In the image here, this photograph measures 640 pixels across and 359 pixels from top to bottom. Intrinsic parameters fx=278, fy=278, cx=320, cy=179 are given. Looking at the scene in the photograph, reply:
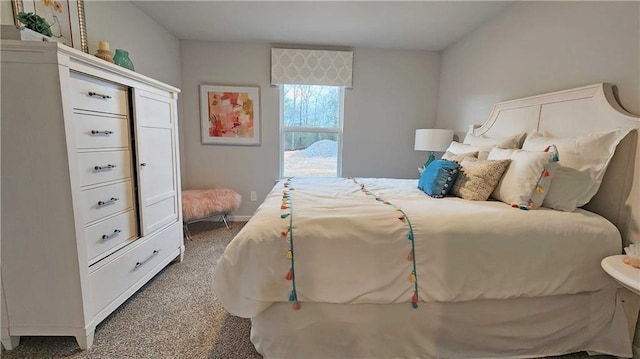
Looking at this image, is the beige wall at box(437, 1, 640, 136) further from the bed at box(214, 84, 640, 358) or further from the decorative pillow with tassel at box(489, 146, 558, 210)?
the decorative pillow with tassel at box(489, 146, 558, 210)

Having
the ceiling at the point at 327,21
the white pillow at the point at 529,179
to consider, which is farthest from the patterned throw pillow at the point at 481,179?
the ceiling at the point at 327,21

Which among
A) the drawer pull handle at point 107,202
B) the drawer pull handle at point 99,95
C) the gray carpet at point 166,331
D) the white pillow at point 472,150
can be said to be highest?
the drawer pull handle at point 99,95

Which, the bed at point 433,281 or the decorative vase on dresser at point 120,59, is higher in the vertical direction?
the decorative vase on dresser at point 120,59

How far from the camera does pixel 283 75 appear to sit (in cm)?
344

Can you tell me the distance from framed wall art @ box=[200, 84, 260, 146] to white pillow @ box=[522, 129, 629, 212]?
3003 millimetres

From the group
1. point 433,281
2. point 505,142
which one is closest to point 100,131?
point 433,281

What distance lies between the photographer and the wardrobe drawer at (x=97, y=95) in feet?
4.52

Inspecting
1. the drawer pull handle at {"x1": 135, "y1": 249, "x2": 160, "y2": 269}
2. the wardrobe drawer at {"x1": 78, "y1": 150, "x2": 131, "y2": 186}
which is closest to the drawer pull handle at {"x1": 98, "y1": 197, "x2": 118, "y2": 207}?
the wardrobe drawer at {"x1": 78, "y1": 150, "x2": 131, "y2": 186}

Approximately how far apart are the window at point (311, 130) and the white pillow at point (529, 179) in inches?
90.8

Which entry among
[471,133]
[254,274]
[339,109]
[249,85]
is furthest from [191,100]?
[471,133]

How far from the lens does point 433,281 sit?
1.30 metres

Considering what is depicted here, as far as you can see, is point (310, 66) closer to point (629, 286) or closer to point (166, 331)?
point (166, 331)

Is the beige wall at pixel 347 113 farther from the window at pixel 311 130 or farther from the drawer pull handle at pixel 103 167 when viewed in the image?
the drawer pull handle at pixel 103 167

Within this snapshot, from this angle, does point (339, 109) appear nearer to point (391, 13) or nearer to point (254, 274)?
point (391, 13)
